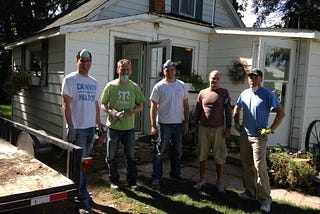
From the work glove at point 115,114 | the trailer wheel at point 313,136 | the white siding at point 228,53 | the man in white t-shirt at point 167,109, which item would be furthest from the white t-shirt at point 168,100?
the trailer wheel at point 313,136

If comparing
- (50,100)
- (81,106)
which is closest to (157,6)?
(50,100)

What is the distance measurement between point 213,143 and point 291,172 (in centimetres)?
146

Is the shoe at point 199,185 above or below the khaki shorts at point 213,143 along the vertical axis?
below

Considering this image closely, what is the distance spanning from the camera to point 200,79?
26.8 ft

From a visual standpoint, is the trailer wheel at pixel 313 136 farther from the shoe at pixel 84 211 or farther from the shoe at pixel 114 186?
the shoe at pixel 84 211

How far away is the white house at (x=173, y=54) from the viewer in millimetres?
6887

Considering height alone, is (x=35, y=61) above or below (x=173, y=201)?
above

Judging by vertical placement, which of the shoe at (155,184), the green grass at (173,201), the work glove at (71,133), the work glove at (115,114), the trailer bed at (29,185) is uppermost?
the work glove at (115,114)

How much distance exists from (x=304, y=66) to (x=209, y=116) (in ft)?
11.6

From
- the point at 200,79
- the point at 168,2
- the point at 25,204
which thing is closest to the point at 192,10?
the point at 168,2

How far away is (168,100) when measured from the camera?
4734 mm

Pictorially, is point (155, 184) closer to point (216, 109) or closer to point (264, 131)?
point (216, 109)

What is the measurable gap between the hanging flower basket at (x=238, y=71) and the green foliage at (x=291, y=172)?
248 centimetres

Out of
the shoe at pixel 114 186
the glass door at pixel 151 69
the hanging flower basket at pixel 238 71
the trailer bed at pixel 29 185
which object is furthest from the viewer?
the glass door at pixel 151 69
